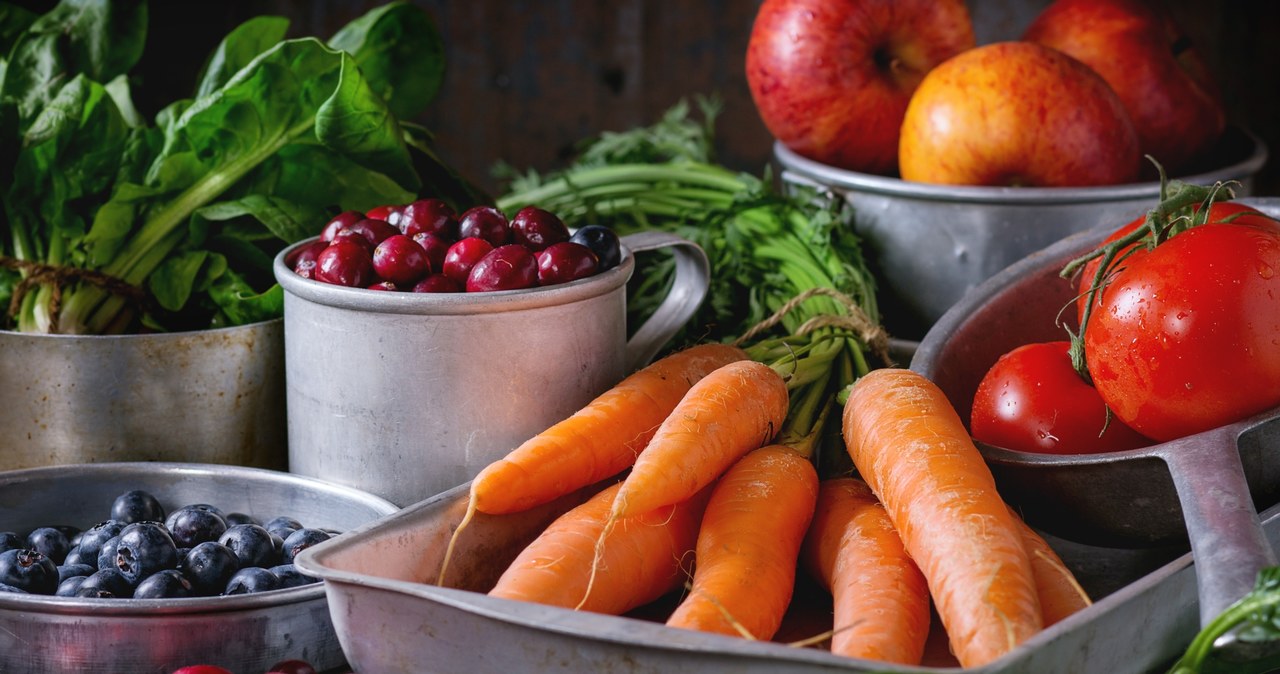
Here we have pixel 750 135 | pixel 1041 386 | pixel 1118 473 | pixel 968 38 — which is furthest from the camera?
pixel 750 135

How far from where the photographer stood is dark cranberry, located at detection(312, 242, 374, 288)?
0.86 metres

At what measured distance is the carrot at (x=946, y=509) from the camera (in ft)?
1.99

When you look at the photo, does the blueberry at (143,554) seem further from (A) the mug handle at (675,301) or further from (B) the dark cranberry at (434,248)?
(A) the mug handle at (675,301)

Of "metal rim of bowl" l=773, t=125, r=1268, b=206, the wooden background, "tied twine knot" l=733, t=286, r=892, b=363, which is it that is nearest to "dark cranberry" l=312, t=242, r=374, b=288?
"tied twine knot" l=733, t=286, r=892, b=363

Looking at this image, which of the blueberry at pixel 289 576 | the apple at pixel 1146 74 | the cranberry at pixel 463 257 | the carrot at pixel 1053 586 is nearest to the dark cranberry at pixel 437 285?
the cranberry at pixel 463 257

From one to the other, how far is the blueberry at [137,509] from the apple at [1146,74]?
3.51ft

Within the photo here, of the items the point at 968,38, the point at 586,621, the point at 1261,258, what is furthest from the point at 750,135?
the point at 586,621

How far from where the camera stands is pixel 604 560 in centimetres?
73

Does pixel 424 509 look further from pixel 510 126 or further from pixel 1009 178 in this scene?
pixel 510 126

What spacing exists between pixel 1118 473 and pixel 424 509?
1.45 ft

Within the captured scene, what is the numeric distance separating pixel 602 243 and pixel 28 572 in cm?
47

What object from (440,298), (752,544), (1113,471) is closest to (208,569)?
(440,298)

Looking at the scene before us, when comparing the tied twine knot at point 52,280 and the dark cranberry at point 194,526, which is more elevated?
the tied twine knot at point 52,280

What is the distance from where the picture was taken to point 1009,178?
3.92ft
